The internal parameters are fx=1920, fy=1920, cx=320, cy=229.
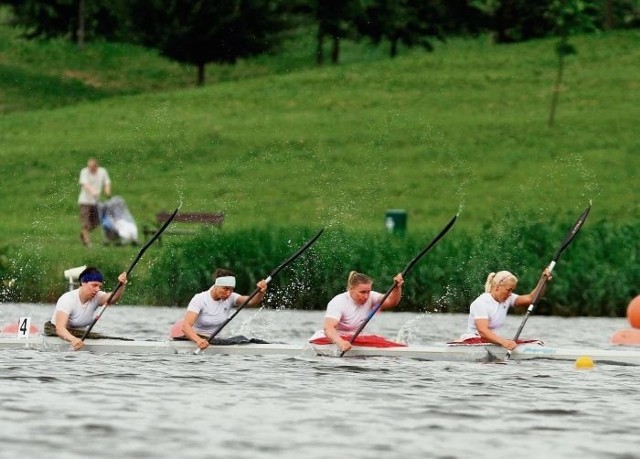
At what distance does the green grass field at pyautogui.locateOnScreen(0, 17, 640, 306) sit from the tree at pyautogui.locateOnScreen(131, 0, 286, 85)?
4.87ft

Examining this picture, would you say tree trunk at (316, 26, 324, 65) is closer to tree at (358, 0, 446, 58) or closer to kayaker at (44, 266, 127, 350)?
tree at (358, 0, 446, 58)

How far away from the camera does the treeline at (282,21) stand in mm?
73500

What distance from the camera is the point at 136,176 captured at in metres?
59.5

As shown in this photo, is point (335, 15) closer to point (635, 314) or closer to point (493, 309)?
point (635, 314)

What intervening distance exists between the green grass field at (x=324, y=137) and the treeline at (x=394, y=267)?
4.33 metres

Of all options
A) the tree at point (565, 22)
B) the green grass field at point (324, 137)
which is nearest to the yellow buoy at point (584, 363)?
the green grass field at point (324, 137)

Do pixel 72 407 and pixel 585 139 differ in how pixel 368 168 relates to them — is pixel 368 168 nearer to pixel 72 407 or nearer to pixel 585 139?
pixel 585 139

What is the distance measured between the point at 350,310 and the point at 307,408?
21.9 feet

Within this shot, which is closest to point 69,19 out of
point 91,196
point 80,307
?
point 91,196

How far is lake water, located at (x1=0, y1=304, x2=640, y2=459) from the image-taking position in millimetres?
17172

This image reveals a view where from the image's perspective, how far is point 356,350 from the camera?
2653 centimetres

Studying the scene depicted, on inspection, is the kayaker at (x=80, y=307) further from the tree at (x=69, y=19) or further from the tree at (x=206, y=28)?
the tree at (x=69, y=19)

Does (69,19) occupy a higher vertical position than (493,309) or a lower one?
A: higher

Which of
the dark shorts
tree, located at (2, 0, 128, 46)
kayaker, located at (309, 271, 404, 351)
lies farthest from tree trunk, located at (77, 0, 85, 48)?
kayaker, located at (309, 271, 404, 351)
